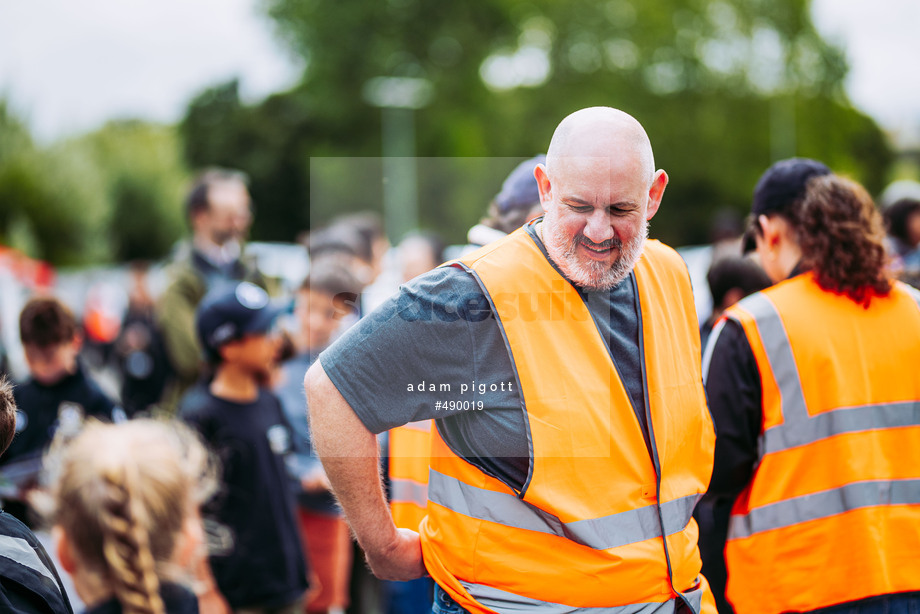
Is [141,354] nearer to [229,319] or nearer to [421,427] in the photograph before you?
[229,319]

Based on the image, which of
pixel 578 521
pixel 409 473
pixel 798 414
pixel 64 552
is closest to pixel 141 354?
pixel 409 473

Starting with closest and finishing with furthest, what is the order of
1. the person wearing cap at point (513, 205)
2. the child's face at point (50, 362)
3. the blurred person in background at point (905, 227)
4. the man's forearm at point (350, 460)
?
the man's forearm at point (350, 460) < the person wearing cap at point (513, 205) < the child's face at point (50, 362) < the blurred person in background at point (905, 227)

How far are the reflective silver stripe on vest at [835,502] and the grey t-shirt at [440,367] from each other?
79 cm

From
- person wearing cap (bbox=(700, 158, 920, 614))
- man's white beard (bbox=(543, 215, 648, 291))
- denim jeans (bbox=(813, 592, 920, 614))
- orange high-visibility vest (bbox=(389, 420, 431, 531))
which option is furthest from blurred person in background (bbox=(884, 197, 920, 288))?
man's white beard (bbox=(543, 215, 648, 291))

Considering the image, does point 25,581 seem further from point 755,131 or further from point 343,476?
point 755,131

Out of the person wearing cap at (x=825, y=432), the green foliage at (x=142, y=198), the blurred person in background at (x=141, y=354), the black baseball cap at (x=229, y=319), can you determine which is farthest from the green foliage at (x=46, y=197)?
the person wearing cap at (x=825, y=432)

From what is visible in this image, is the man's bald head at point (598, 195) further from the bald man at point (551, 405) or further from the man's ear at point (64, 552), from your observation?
the man's ear at point (64, 552)

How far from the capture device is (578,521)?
183 centimetres

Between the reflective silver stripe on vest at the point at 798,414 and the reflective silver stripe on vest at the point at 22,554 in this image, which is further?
the reflective silver stripe on vest at the point at 798,414

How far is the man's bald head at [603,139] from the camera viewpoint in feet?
6.16

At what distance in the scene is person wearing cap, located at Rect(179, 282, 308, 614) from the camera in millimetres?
3369

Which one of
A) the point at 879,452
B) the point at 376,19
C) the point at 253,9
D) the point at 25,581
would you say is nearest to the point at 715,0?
the point at 376,19

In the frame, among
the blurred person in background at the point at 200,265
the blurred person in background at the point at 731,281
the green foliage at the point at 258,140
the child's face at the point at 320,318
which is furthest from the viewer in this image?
the green foliage at the point at 258,140

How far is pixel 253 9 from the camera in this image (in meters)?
22.3
